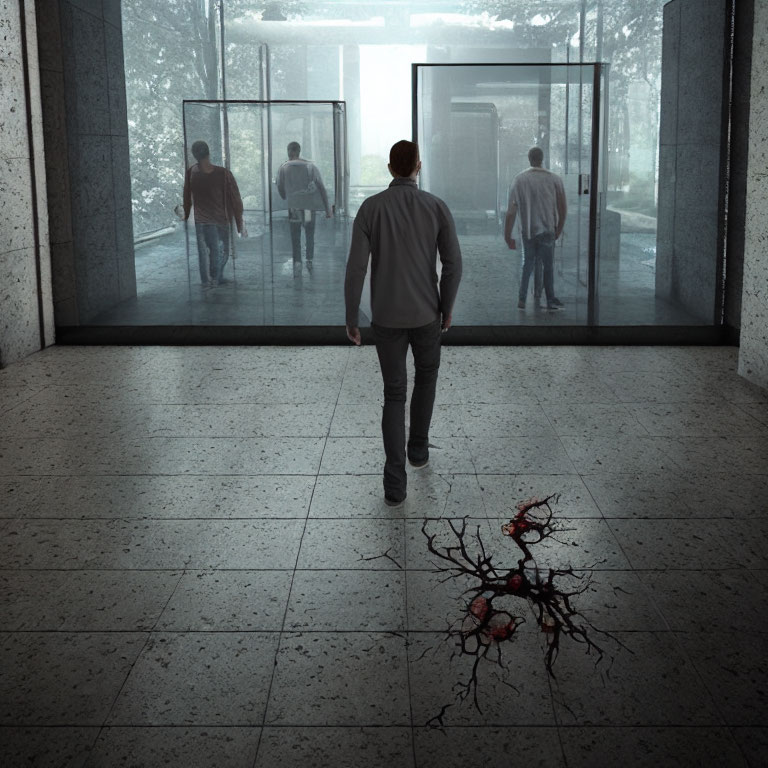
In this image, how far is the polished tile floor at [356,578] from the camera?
3.19 metres

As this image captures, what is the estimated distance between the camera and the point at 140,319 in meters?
10.1

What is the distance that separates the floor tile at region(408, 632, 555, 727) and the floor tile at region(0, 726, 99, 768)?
0.99m

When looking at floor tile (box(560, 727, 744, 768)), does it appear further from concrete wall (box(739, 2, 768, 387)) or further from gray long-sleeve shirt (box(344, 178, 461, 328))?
concrete wall (box(739, 2, 768, 387))

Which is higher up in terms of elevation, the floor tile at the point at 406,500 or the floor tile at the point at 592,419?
the floor tile at the point at 592,419

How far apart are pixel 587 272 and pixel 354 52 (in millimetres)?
2958

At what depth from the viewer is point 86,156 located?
9766 mm

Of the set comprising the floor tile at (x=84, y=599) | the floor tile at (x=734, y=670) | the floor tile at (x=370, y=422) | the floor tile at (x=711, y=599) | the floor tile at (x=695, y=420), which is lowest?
the floor tile at (x=734, y=670)

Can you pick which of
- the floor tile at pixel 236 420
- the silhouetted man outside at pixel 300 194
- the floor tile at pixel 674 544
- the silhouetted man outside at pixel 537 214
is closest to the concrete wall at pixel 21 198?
the silhouetted man outside at pixel 300 194

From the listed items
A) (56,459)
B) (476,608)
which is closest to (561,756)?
(476,608)

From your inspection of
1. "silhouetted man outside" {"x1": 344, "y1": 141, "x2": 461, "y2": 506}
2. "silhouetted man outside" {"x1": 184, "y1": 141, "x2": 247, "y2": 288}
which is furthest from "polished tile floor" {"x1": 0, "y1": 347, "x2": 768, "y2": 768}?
"silhouetted man outside" {"x1": 184, "y1": 141, "x2": 247, "y2": 288}

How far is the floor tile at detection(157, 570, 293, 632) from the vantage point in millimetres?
3932

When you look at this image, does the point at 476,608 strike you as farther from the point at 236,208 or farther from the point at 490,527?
the point at 236,208

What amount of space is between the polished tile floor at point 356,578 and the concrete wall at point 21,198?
147 centimetres

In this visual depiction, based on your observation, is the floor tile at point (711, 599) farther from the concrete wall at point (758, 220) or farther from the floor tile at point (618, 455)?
the concrete wall at point (758, 220)
